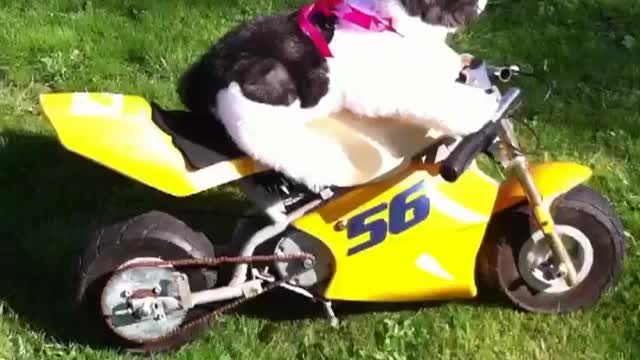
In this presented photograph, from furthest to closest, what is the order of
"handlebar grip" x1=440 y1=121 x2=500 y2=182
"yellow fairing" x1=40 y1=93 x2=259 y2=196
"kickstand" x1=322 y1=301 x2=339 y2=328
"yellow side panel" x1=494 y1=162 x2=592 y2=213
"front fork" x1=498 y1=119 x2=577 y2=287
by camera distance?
"kickstand" x1=322 y1=301 x2=339 y2=328, "yellow side panel" x1=494 y1=162 x2=592 y2=213, "front fork" x1=498 y1=119 x2=577 y2=287, "yellow fairing" x1=40 y1=93 x2=259 y2=196, "handlebar grip" x1=440 y1=121 x2=500 y2=182

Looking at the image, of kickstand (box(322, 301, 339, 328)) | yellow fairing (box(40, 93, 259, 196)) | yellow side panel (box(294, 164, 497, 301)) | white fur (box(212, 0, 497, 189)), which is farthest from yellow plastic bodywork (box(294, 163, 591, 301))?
yellow fairing (box(40, 93, 259, 196))

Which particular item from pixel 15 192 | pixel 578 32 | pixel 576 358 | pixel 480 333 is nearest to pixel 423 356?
pixel 480 333

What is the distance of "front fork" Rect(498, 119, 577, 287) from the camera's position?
139 inches

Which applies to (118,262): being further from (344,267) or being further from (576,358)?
(576,358)

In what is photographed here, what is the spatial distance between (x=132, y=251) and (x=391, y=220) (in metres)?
0.71

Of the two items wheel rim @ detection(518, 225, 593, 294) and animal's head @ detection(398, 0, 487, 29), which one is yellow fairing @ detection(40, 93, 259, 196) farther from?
wheel rim @ detection(518, 225, 593, 294)

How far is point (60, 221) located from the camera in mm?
4242

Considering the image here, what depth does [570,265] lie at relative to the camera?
12.2ft

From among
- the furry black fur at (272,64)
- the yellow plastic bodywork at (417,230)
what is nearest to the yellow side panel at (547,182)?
the yellow plastic bodywork at (417,230)

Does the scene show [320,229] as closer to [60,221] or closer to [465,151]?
[465,151]

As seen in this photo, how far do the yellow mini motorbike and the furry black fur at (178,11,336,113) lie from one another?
0.43ft

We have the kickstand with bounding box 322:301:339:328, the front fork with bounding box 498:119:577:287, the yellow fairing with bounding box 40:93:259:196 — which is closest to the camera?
the yellow fairing with bounding box 40:93:259:196

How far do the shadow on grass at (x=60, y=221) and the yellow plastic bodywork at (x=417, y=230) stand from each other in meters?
0.23

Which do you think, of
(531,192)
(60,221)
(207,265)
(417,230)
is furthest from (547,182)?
(60,221)
